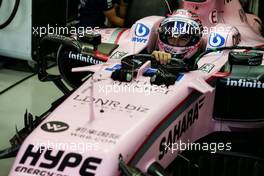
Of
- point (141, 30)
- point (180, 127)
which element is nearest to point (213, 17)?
point (141, 30)

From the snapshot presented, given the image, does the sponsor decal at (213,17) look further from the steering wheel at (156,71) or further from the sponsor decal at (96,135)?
the sponsor decal at (96,135)

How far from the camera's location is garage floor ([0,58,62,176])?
3.32 meters

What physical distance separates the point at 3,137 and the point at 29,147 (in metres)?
1.23

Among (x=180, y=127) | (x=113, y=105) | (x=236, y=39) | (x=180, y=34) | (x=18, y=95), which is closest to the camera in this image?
(x=113, y=105)

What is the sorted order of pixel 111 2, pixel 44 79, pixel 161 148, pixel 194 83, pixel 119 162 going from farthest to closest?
pixel 111 2, pixel 44 79, pixel 194 83, pixel 161 148, pixel 119 162

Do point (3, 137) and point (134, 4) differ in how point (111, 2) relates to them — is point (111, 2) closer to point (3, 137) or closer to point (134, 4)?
point (134, 4)

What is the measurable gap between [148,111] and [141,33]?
0.92 metres

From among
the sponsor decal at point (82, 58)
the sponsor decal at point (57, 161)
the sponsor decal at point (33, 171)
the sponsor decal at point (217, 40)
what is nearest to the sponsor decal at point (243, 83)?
the sponsor decal at point (217, 40)

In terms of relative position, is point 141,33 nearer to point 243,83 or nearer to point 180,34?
point 180,34

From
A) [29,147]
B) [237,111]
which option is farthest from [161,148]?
[237,111]

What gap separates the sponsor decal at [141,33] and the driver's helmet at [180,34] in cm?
21

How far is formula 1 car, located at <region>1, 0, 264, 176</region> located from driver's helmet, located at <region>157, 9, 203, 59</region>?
113 mm

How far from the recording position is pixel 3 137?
3146 millimetres

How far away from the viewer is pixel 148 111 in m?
2.13
